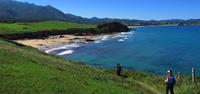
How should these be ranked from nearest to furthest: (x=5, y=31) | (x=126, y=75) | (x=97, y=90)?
(x=97, y=90)
(x=126, y=75)
(x=5, y=31)

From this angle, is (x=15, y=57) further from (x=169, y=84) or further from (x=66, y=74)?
(x=169, y=84)

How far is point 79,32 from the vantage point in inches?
6344

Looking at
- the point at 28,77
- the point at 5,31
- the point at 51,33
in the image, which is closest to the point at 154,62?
the point at 28,77

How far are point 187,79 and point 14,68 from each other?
51.7 ft

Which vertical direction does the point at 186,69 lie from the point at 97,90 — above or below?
below

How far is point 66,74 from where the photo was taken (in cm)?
2639

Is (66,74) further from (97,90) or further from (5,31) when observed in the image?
(5,31)

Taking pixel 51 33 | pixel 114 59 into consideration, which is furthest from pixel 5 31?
pixel 114 59

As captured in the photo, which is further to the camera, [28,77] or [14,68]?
[14,68]

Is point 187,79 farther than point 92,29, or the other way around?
point 92,29

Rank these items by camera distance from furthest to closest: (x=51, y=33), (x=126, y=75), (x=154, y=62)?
1. (x=51, y=33)
2. (x=154, y=62)
3. (x=126, y=75)

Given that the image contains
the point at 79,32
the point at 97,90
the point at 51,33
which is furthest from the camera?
the point at 79,32

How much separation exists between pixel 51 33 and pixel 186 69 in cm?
8383

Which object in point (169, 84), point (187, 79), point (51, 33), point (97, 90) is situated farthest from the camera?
point (51, 33)
